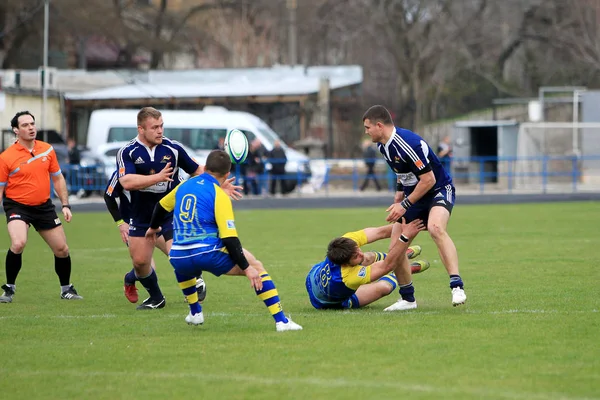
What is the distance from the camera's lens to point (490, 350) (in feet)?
25.2

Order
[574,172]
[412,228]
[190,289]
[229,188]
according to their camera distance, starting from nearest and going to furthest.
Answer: [229,188]
[190,289]
[412,228]
[574,172]

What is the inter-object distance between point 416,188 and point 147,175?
A: 2757 millimetres

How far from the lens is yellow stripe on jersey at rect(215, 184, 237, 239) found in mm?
8430

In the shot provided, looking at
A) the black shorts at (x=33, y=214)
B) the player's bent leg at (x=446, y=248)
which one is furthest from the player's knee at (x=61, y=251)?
the player's bent leg at (x=446, y=248)

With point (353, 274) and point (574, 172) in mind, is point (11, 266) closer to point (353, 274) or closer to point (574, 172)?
point (353, 274)

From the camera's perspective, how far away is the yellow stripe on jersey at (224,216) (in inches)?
332

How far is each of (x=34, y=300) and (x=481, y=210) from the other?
16532 mm

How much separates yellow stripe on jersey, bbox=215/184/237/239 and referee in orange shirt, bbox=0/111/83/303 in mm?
3262

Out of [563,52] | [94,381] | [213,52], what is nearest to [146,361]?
[94,381]

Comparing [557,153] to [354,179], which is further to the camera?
[557,153]

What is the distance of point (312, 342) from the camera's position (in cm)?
816

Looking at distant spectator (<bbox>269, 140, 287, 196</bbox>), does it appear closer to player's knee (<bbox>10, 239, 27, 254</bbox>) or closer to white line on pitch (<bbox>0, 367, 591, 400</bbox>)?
player's knee (<bbox>10, 239, 27, 254</bbox>)

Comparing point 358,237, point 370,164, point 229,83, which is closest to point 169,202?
point 358,237

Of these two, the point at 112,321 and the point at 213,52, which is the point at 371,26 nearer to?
the point at 213,52
